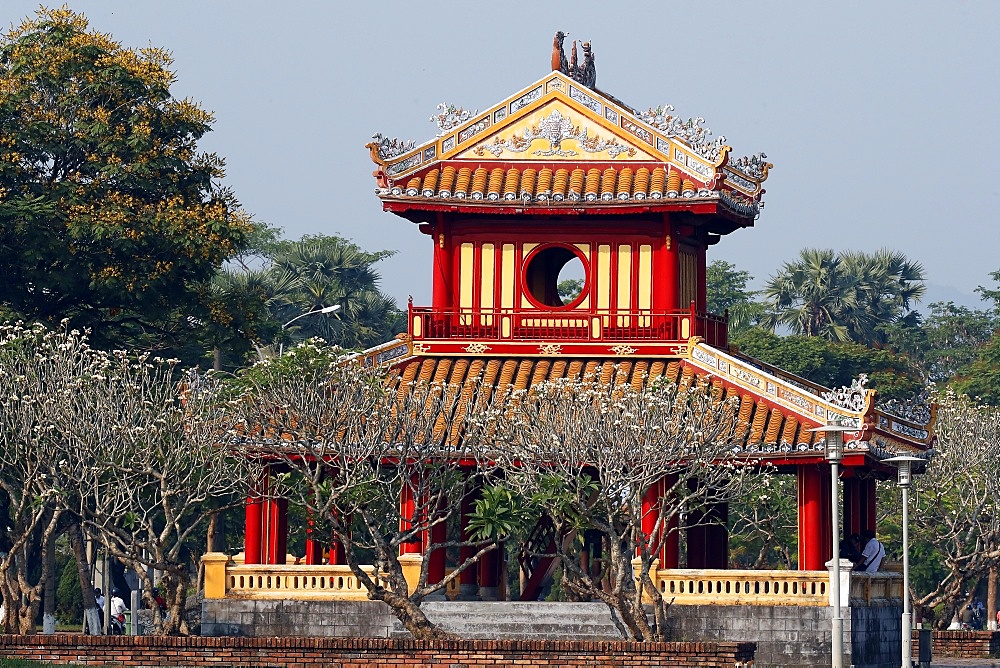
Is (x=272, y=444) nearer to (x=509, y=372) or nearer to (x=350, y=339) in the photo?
(x=509, y=372)

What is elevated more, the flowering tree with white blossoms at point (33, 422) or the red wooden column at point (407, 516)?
the flowering tree with white blossoms at point (33, 422)

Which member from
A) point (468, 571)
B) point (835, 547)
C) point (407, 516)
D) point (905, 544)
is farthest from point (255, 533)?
point (905, 544)

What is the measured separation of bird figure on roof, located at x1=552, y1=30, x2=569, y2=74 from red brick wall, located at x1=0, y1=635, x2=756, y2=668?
1657cm

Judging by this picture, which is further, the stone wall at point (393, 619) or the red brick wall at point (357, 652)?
the stone wall at point (393, 619)

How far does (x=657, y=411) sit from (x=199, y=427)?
923 centimetres

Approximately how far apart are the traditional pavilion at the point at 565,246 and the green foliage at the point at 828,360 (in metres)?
40.9

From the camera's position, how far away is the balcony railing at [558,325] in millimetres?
49125

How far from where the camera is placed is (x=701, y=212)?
1922 inches

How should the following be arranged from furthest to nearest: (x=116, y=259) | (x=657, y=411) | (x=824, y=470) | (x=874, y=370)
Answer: (x=874, y=370)
(x=116, y=259)
(x=824, y=470)
(x=657, y=411)

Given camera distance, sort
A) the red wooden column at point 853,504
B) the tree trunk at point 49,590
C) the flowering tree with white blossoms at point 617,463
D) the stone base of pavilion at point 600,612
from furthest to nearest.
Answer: the tree trunk at point 49,590 → the red wooden column at point 853,504 → the stone base of pavilion at point 600,612 → the flowering tree with white blossoms at point 617,463

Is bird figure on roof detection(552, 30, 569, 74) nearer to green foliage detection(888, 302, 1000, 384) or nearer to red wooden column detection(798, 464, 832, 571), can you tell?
red wooden column detection(798, 464, 832, 571)

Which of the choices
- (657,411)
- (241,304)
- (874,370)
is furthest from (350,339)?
(657,411)

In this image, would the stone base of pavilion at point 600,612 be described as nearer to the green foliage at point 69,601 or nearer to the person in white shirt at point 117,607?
the person in white shirt at point 117,607

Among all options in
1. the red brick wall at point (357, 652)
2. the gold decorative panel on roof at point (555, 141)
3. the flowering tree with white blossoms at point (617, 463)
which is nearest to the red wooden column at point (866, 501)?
the flowering tree with white blossoms at point (617, 463)
